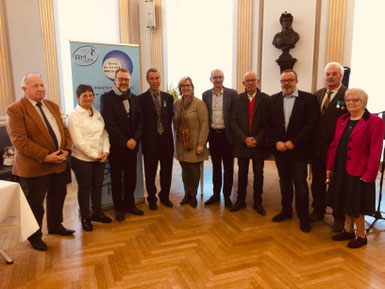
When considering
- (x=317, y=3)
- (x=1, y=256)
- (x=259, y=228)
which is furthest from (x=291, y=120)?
(x=317, y=3)

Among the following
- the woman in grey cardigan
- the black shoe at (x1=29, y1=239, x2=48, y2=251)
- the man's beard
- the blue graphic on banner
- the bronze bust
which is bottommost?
the black shoe at (x1=29, y1=239, x2=48, y2=251)

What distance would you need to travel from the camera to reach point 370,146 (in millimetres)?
2502

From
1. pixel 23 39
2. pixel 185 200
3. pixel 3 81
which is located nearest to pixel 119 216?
pixel 185 200

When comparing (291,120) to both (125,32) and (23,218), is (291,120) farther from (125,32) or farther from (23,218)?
(125,32)

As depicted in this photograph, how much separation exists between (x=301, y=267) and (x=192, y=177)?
1.63 metres

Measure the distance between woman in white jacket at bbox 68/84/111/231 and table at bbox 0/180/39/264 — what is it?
708 millimetres

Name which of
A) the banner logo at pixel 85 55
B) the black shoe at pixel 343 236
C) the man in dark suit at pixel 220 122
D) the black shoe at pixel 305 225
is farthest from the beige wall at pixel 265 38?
the black shoe at pixel 343 236

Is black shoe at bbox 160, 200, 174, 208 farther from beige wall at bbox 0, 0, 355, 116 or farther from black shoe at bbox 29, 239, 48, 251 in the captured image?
beige wall at bbox 0, 0, 355, 116

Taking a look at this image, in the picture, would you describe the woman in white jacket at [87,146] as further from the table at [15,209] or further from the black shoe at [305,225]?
the black shoe at [305,225]

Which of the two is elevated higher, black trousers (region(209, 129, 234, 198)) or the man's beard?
the man's beard

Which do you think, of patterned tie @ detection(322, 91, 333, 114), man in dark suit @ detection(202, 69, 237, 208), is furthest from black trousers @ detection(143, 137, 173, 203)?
patterned tie @ detection(322, 91, 333, 114)

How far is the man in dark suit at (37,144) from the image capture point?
2510 mm

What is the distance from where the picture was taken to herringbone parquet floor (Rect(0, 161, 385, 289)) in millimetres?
2262

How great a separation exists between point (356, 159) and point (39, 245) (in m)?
2.77
